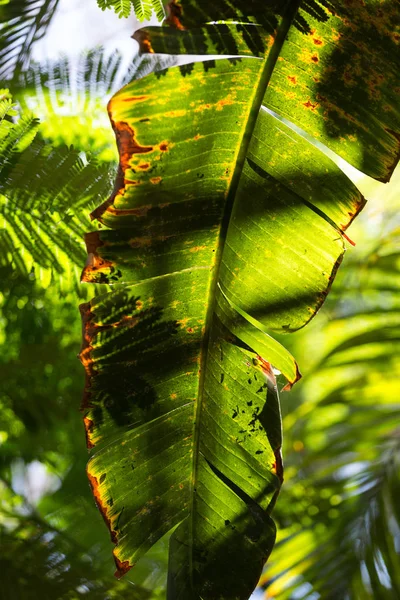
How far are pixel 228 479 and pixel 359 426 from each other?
0.87m

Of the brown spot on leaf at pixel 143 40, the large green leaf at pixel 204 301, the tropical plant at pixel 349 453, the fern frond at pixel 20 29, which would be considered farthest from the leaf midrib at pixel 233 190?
the tropical plant at pixel 349 453

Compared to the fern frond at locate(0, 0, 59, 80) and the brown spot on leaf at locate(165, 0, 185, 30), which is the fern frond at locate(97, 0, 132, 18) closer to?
the brown spot on leaf at locate(165, 0, 185, 30)

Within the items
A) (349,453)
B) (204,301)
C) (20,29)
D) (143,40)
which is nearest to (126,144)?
(143,40)

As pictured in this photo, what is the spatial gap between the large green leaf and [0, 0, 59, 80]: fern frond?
0.63 m

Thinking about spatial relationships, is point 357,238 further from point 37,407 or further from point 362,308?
point 37,407

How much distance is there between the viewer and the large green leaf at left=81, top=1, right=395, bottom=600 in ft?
1.53

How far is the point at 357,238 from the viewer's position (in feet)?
4.93

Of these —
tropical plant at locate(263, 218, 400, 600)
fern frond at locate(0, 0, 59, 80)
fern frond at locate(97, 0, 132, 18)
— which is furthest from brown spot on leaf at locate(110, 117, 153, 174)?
tropical plant at locate(263, 218, 400, 600)

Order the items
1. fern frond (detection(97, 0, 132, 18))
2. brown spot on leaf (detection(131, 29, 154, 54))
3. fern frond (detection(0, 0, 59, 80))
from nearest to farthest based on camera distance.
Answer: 1. brown spot on leaf (detection(131, 29, 154, 54))
2. fern frond (detection(97, 0, 132, 18))
3. fern frond (detection(0, 0, 59, 80))

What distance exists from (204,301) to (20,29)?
2.50 feet

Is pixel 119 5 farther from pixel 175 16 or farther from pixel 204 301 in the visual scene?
pixel 204 301

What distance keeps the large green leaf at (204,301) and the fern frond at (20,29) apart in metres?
0.63

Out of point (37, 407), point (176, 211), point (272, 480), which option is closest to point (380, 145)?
point (176, 211)

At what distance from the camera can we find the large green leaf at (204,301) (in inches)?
18.4
